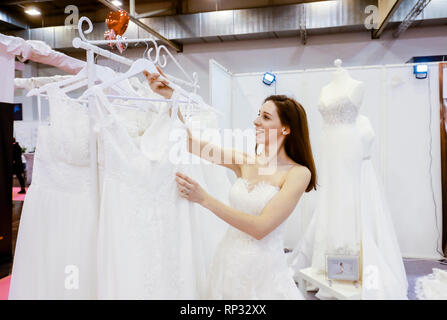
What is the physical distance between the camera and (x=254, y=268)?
1.54 m

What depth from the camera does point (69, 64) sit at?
13.3 feet

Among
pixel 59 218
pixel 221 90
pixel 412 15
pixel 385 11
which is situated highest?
pixel 385 11

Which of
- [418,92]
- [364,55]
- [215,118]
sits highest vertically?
[364,55]

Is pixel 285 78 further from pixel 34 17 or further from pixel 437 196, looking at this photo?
pixel 34 17

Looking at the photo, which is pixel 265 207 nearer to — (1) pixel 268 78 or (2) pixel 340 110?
(2) pixel 340 110

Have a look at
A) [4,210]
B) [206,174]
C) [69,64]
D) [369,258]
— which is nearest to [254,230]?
[206,174]

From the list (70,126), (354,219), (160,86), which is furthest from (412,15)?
(70,126)

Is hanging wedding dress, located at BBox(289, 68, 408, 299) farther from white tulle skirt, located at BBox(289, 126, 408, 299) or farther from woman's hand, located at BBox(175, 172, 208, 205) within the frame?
woman's hand, located at BBox(175, 172, 208, 205)

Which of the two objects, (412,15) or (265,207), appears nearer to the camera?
(265,207)

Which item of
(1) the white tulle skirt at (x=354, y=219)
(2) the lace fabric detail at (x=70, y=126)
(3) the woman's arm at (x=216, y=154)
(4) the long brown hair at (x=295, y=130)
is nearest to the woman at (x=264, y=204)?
(4) the long brown hair at (x=295, y=130)

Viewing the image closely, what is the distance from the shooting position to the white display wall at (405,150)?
4137 millimetres

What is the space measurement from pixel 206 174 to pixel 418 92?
3.30 metres

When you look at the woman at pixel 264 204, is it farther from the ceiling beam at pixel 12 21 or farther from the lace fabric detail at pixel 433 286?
the ceiling beam at pixel 12 21

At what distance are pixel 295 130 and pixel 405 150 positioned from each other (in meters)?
3.19
